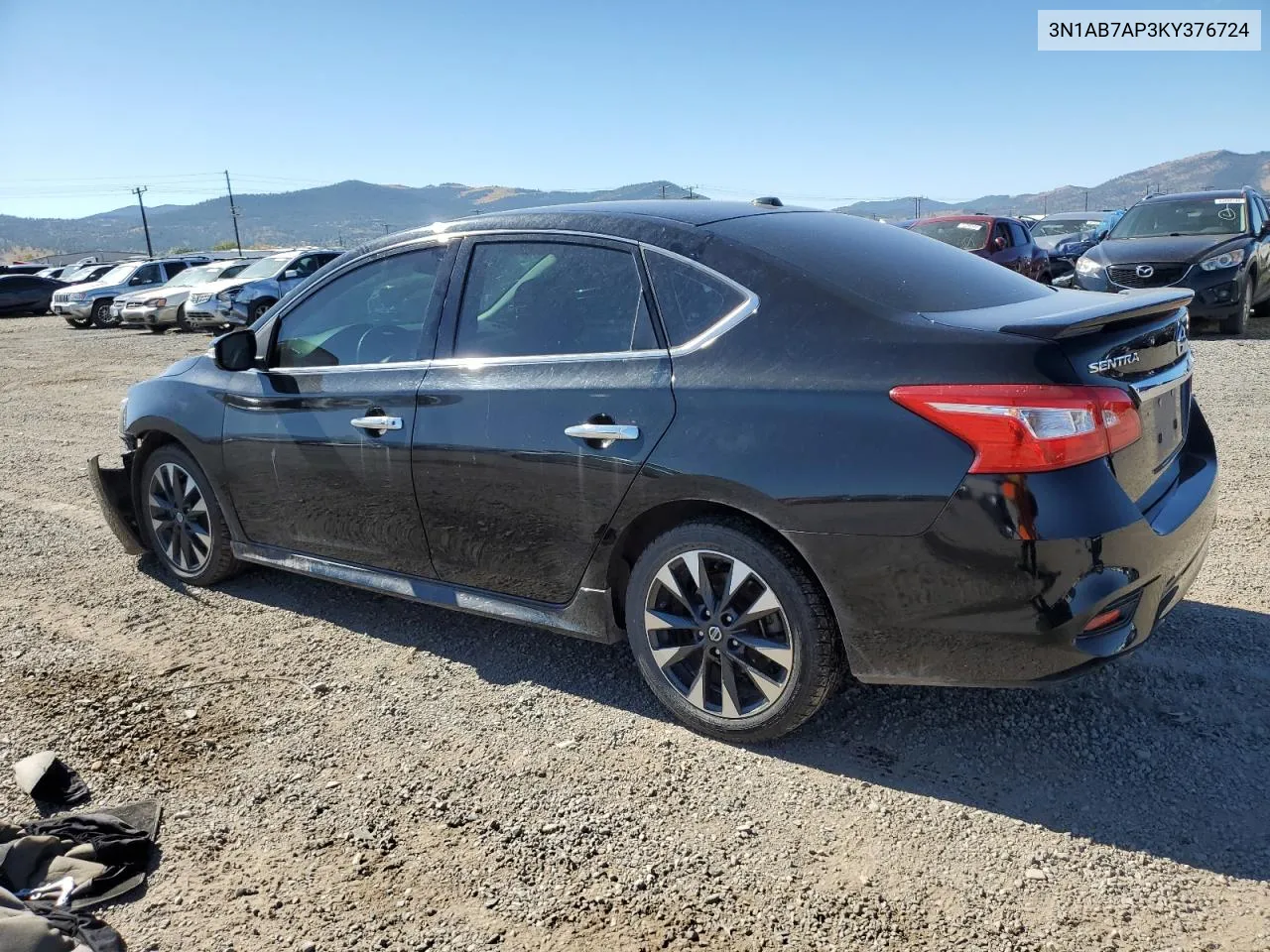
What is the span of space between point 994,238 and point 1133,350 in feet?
45.4

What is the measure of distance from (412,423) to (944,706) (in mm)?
2207

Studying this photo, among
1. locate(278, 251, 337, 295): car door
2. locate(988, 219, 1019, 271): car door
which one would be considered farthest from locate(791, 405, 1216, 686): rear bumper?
locate(278, 251, 337, 295): car door

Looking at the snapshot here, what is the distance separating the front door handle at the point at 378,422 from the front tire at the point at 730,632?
1.18 m

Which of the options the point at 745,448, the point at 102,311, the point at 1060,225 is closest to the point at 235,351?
the point at 745,448

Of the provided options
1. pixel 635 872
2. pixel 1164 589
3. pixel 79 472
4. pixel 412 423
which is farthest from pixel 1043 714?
pixel 79 472

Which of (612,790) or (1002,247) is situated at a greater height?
(1002,247)

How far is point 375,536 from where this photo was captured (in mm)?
3941

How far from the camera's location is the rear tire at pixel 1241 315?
11.5 m

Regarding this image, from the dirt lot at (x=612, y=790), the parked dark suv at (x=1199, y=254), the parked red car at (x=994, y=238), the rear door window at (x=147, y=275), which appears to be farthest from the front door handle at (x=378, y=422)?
the rear door window at (x=147, y=275)

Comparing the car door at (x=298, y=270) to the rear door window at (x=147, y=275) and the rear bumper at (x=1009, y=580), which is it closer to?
the rear door window at (x=147, y=275)

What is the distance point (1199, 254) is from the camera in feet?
37.9

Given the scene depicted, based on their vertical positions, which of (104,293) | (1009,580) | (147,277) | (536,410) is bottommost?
(1009,580)

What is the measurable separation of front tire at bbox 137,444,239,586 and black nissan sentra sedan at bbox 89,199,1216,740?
56cm

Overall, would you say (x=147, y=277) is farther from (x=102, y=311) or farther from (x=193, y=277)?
(x=193, y=277)
